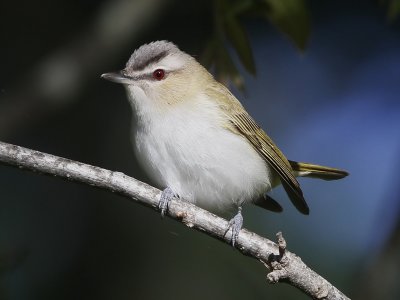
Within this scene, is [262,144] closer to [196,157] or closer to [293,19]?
[196,157]

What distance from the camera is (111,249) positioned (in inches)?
239

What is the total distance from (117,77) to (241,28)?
0.99m

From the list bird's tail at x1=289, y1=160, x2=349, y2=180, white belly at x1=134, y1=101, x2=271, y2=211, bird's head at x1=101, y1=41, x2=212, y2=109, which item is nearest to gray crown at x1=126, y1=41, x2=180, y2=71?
bird's head at x1=101, y1=41, x2=212, y2=109

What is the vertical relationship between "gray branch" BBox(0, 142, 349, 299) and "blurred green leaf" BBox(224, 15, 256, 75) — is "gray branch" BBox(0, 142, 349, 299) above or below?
below

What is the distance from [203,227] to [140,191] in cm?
32

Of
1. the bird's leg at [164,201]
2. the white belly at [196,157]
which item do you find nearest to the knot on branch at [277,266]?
the bird's leg at [164,201]

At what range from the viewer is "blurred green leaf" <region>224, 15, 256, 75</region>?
10.7 ft

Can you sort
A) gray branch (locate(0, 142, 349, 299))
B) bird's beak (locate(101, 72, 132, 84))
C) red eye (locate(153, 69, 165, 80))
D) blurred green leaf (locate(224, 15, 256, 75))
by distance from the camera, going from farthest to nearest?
red eye (locate(153, 69, 165, 80)) → bird's beak (locate(101, 72, 132, 84)) → blurred green leaf (locate(224, 15, 256, 75)) → gray branch (locate(0, 142, 349, 299))

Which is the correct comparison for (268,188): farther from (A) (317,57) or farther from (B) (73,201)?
(A) (317,57)

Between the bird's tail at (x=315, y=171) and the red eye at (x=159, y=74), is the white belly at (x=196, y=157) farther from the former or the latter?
the bird's tail at (x=315, y=171)

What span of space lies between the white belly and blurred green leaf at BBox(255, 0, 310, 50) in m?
0.91

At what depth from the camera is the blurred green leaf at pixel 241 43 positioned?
3252 mm

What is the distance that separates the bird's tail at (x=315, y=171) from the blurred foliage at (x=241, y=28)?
1365 mm

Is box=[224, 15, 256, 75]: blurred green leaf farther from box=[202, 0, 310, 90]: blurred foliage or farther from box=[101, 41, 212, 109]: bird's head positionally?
box=[101, 41, 212, 109]: bird's head
